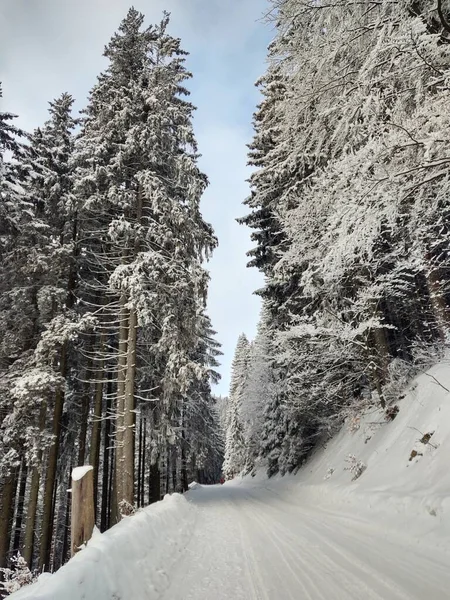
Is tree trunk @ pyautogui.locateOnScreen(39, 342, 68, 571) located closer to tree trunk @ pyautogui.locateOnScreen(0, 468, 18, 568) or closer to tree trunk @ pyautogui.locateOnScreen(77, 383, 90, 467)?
tree trunk @ pyautogui.locateOnScreen(0, 468, 18, 568)

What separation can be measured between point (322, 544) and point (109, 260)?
10252 mm

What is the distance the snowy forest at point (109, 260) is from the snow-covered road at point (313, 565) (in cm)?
441

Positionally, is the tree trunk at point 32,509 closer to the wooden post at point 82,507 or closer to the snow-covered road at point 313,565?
the snow-covered road at point 313,565

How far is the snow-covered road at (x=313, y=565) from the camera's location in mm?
4023

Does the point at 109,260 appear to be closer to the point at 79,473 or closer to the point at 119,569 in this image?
the point at 79,473

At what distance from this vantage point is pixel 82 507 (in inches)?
189

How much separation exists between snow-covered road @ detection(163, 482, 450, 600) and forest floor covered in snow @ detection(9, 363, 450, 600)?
2cm

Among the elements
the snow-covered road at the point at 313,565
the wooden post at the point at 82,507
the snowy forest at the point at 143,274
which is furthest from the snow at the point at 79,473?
the snowy forest at the point at 143,274

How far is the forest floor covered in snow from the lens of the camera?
398 cm

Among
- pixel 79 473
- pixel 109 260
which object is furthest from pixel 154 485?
pixel 79 473

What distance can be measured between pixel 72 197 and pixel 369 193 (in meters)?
10.5

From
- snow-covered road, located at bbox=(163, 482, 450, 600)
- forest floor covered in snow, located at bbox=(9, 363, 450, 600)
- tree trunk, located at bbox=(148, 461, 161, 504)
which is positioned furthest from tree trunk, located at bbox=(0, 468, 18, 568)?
snow-covered road, located at bbox=(163, 482, 450, 600)

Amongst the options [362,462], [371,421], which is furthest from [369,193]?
[371,421]

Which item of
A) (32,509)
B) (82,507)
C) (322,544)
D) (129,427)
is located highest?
(129,427)
